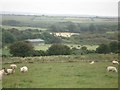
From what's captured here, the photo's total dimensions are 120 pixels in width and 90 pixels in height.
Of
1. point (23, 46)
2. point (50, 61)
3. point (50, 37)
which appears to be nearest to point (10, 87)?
point (50, 61)

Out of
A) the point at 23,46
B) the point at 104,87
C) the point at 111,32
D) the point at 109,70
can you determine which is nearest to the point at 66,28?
the point at 111,32

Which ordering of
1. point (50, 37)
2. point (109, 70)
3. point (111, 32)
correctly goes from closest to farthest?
point (109, 70), point (50, 37), point (111, 32)

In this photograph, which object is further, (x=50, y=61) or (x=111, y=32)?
(x=111, y=32)

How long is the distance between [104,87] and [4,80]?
619 cm

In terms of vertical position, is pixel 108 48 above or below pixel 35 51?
below

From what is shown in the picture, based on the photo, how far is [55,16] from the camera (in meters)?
113

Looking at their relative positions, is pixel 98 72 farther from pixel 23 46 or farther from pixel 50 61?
pixel 23 46

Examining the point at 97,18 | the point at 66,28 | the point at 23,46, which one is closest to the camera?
the point at 23,46

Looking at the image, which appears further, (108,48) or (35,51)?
(108,48)

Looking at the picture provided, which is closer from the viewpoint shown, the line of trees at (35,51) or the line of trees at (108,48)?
the line of trees at (35,51)

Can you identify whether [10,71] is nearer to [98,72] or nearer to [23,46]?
[98,72]

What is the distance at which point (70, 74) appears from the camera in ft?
62.4

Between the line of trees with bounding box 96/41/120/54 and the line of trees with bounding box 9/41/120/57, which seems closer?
the line of trees with bounding box 9/41/120/57

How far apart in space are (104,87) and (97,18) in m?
90.8
